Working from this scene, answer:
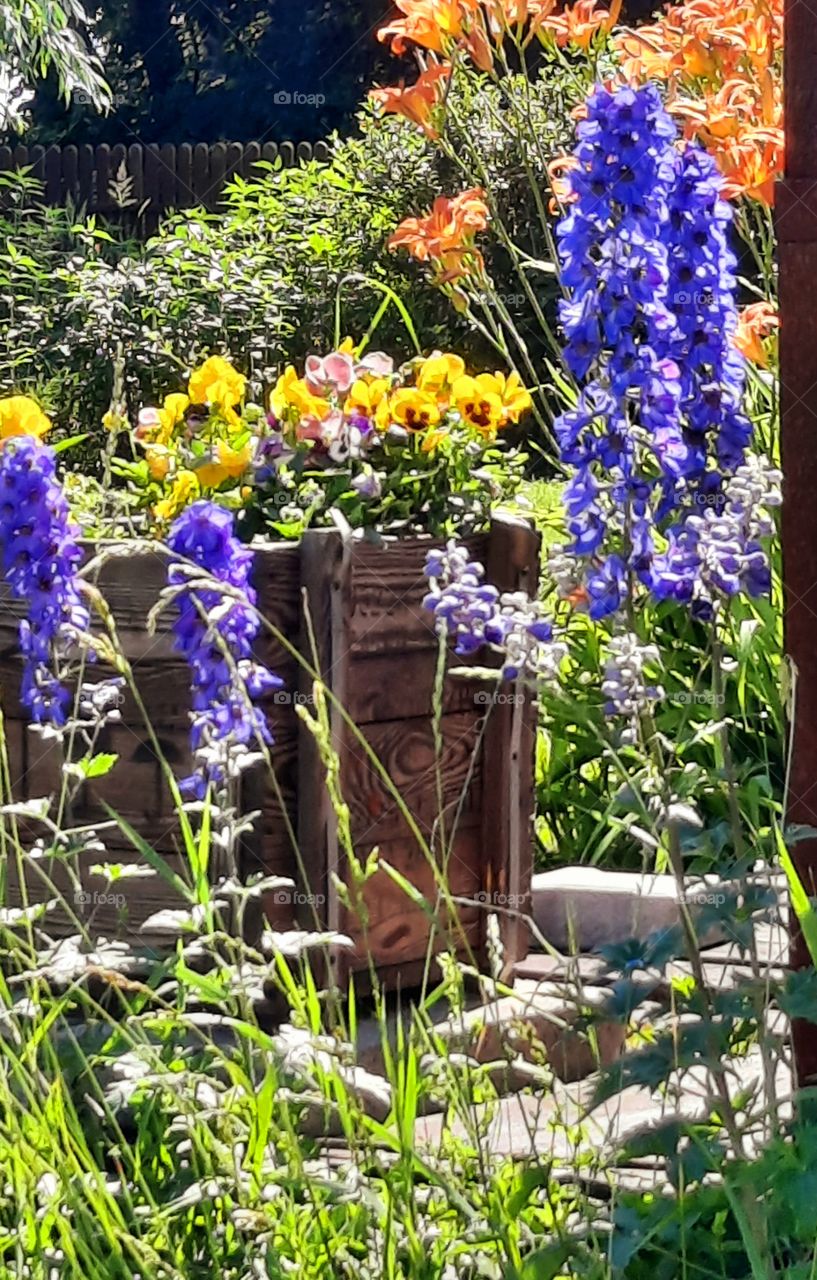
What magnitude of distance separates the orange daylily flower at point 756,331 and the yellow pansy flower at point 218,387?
2.53 ft

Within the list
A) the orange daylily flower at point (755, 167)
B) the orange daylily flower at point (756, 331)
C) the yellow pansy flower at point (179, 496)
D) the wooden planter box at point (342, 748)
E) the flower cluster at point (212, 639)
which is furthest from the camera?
the orange daylily flower at point (756, 331)

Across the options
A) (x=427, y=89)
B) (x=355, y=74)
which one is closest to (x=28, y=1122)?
(x=427, y=89)

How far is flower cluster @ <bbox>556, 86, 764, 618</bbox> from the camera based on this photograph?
1.50m

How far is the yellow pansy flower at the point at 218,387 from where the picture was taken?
2.48 metres

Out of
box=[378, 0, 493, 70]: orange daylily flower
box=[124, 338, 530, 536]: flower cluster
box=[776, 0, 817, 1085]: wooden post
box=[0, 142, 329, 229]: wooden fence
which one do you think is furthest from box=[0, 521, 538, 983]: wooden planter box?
box=[0, 142, 329, 229]: wooden fence

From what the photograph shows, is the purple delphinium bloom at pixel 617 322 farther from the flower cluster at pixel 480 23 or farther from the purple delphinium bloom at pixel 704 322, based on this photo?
the flower cluster at pixel 480 23

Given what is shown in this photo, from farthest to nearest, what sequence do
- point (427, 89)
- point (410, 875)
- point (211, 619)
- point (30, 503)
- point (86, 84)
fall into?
1. point (86, 84)
2. point (427, 89)
3. point (410, 875)
4. point (30, 503)
5. point (211, 619)

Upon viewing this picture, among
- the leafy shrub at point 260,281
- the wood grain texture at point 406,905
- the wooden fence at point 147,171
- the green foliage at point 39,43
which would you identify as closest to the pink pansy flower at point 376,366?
the wood grain texture at point 406,905

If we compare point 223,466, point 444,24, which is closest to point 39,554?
point 223,466

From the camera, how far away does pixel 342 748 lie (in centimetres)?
221

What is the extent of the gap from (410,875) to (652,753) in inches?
34.2

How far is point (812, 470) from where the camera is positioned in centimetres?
163

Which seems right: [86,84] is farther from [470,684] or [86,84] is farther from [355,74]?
Result: [470,684]

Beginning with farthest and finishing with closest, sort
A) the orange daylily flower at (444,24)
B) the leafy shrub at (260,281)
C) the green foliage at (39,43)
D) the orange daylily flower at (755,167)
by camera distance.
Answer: the green foliage at (39,43), the leafy shrub at (260,281), the orange daylily flower at (444,24), the orange daylily flower at (755,167)
